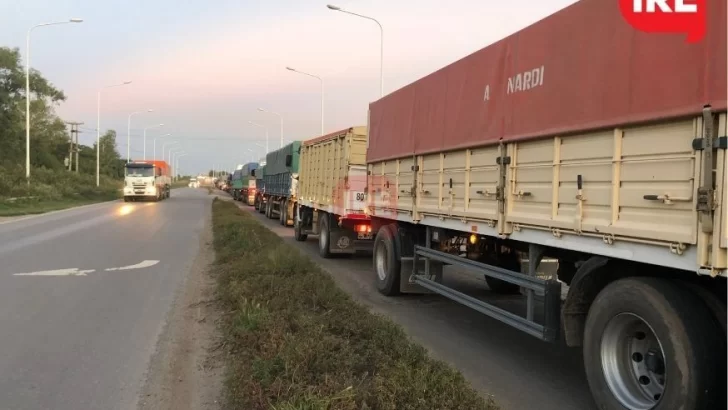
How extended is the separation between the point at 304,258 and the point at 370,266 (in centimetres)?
287

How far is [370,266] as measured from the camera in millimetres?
12812

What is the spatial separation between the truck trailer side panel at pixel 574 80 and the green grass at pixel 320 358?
2.18 metres

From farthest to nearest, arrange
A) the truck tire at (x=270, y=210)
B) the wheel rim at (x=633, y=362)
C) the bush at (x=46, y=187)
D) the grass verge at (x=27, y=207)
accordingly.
A: the bush at (x=46, y=187)
the grass verge at (x=27, y=207)
the truck tire at (x=270, y=210)
the wheel rim at (x=633, y=362)

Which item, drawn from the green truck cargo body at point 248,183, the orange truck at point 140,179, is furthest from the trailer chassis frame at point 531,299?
the orange truck at point 140,179

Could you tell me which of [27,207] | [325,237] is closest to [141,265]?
[325,237]

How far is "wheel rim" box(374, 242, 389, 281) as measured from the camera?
8992 mm

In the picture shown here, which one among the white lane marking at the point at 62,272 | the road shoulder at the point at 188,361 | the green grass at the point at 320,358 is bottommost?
the road shoulder at the point at 188,361

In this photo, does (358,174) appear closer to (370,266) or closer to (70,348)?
(370,266)

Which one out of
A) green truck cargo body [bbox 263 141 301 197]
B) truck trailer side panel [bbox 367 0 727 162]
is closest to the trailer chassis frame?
truck trailer side panel [bbox 367 0 727 162]

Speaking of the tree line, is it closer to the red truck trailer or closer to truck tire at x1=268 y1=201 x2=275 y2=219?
truck tire at x1=268 y1=201 x2=275 y2=219

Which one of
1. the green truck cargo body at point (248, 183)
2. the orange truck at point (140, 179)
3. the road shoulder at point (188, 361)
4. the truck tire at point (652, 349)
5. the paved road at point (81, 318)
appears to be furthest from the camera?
the green truck cargo body at point (248, 183)

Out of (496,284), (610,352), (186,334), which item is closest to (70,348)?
(186,334)

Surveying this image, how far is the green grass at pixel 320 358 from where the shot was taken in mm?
4004

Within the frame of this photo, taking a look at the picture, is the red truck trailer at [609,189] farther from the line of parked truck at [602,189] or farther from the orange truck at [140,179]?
the orange truck at [140,179]
